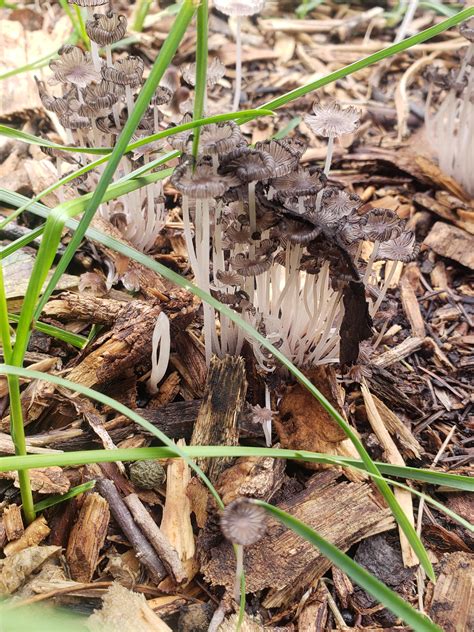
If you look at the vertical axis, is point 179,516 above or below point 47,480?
below

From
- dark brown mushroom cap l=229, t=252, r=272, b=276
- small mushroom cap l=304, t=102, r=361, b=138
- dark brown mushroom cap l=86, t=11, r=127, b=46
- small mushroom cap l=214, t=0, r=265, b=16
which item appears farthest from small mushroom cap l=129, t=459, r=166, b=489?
small mushroom cap l=214, t=0, r=265, b=16

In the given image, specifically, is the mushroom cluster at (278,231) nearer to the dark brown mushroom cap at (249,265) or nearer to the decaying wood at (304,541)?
the dark brown mushroom cap at (249,265)

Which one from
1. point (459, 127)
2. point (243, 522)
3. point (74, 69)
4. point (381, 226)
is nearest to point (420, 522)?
point (243, 522)

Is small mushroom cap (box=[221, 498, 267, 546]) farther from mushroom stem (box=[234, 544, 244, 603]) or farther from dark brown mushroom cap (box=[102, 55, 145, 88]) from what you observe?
dark brown mushroom cap (box=[102, 55, 145, 88])

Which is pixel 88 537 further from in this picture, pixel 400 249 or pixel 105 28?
pixel 105 28

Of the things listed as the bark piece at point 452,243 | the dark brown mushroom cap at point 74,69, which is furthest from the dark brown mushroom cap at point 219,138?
the bark piece at point 452,243

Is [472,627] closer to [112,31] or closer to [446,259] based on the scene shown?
[446,259]
